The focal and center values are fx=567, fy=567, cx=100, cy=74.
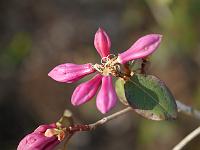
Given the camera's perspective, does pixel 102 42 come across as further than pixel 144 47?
Yes

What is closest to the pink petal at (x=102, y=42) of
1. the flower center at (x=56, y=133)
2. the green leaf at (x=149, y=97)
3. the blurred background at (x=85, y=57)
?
the green leaf at (x=149, y=97)

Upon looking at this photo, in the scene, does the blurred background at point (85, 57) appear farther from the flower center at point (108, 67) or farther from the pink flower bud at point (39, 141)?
the pink flower bud at point (39, 141)

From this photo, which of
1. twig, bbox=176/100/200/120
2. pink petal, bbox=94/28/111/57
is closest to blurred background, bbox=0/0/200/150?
twig, bbox=176/100/200/120

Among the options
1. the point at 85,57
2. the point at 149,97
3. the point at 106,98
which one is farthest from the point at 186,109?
the point at 85,57

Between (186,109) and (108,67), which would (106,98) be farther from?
(186,109)

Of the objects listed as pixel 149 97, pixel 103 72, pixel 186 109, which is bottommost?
pixel 186 109

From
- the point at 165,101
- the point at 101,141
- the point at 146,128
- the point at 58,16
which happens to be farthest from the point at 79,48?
the point at 165,101

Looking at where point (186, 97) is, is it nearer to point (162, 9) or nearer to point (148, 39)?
point (162, 9)
